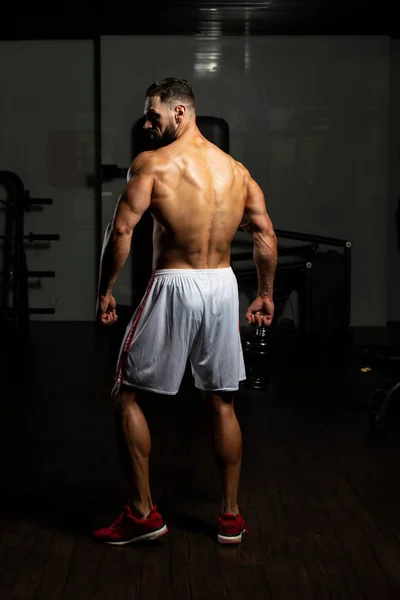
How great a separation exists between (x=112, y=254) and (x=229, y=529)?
96 centimetres

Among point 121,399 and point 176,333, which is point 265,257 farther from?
point 121,399

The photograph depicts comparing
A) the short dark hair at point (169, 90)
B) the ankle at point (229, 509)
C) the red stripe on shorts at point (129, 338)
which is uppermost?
the short dark hair at point (169, 90)

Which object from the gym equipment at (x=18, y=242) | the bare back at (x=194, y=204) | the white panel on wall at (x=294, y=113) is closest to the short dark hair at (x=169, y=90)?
the bare back at (x=194, y=204)

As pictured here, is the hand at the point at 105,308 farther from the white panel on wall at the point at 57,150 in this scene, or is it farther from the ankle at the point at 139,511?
the white panel on wall at the point at 57,150

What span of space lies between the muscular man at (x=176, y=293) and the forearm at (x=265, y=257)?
0.15 metres

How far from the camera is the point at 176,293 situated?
2.69 meters

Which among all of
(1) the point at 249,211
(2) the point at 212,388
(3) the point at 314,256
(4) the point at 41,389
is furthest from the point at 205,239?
(3) the point at 314,256

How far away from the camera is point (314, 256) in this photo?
24.4 ft

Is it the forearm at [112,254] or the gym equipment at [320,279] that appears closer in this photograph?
the forearm at [112,254]

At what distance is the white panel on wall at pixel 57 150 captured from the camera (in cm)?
804

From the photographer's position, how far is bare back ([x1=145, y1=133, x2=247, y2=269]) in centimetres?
265

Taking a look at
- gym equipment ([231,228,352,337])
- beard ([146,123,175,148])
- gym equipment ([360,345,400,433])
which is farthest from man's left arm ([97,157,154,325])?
gym equipment ([231,228,352,337])

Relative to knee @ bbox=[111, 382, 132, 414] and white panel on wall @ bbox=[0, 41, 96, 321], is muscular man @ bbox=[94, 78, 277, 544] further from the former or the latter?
white panel on wall @ bbox=[0, 41, 96, 321]

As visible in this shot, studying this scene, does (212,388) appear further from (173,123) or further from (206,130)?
(206,130)
